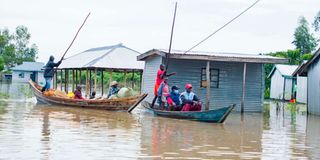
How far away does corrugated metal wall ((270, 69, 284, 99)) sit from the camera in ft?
127

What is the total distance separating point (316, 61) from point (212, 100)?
4.57m

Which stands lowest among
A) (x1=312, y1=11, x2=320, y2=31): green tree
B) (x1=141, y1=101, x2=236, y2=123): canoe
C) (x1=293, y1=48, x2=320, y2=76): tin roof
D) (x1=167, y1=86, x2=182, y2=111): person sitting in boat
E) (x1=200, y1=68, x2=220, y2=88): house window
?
(x1=141, y1=101, x2=236, y2=123): canoe

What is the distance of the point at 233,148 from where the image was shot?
11.5 m

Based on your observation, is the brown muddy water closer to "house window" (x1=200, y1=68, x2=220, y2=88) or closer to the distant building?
"house window" (x1=200, y1=68, x2=220, y2=88)

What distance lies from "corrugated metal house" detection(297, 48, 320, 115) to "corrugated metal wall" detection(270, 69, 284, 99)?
14.4m

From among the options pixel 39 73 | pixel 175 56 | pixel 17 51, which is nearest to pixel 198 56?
pixel 175 56

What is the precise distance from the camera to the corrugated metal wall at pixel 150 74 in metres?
24.1

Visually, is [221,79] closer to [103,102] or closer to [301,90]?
[103,102]

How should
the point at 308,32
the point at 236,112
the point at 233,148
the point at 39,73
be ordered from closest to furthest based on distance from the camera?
1. the point at 233,148
2. the point at 236,112
3. the point at 308,32
4. the point at 39,73

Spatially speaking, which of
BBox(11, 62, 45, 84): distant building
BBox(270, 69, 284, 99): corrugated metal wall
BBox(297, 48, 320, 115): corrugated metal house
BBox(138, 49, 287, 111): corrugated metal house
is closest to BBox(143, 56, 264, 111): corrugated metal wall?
BBox(138, 49, 287, 111): corrugated metal house

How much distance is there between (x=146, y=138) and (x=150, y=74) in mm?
12634

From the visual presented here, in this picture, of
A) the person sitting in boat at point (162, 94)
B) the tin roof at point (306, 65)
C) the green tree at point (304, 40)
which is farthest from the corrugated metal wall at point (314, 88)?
the green tree at point (304, 40)

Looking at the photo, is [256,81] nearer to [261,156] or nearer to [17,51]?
[261,156]

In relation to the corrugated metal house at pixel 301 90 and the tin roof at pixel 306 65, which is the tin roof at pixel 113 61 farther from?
the corrugated metal house at pixel 301 90
